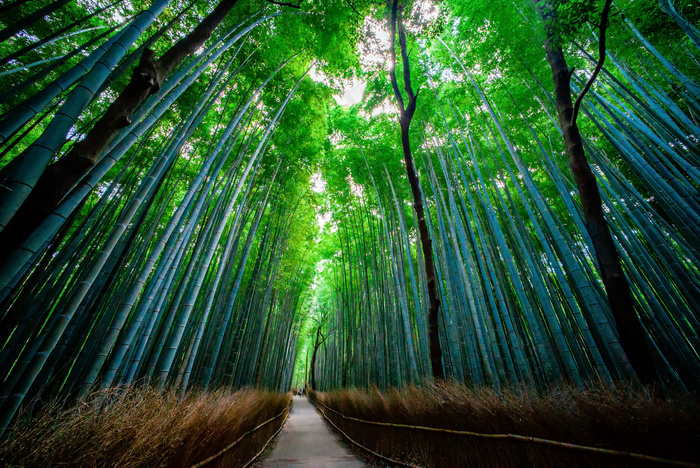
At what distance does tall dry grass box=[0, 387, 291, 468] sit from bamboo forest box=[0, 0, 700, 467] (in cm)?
1

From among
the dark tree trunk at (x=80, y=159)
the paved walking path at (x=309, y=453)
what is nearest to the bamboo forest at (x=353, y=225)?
the dark tree trunk at (x=80, y=159)

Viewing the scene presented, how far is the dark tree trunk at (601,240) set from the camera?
5.78ft

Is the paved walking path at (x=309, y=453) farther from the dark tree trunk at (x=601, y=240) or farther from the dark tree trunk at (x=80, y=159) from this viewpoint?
the dark tree trunk at (x=80, y=159)

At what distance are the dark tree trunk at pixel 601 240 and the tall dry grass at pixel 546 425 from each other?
319 mm

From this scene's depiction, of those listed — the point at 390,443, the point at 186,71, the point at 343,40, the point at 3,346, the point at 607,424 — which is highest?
the point at 343,40

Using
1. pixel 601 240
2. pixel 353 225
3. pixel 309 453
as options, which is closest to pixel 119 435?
pixel 601 240

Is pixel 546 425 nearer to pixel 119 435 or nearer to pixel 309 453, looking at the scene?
pixel 119 435

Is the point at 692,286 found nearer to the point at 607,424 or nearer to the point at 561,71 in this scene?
the point at 561,71

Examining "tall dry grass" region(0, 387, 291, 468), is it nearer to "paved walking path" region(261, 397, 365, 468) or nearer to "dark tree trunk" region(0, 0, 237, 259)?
"dark tree trunk" region(0, 0, 237, 259)

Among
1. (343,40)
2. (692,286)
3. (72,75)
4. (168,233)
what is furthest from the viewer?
(343,40)

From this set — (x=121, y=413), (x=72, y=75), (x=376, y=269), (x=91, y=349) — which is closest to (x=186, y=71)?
(x=72, y=75)

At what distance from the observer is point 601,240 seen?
79.9 inches

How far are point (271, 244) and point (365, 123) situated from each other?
3542 millimetres

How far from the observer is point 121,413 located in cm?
115
